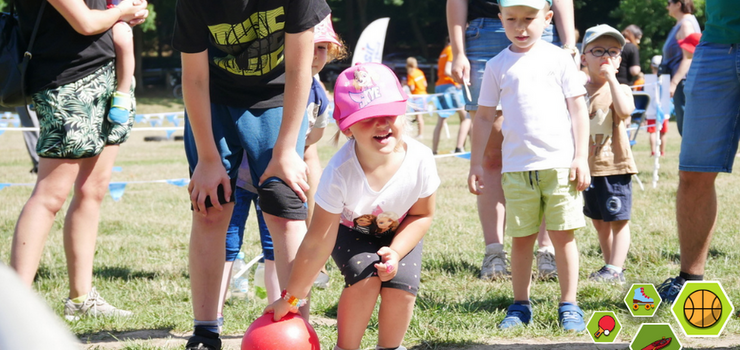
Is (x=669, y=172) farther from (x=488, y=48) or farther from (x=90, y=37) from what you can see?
(x=90, y=37)

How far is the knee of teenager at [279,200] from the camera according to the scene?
2.84 meters

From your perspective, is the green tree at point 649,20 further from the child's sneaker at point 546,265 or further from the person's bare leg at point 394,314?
the person's bare leg at point 394,314

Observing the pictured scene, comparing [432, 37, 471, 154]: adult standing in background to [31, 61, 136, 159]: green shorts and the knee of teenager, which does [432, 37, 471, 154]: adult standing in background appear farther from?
the knee of teenager

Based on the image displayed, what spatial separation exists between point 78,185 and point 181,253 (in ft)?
5.71

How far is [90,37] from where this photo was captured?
3627 millimetres

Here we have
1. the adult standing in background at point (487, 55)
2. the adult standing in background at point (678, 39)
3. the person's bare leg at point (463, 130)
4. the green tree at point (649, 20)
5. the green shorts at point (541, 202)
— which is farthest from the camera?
the green tree at point (649, 20)

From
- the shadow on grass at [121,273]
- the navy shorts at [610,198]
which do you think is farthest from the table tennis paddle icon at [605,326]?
the shadow on grass at [121,273]

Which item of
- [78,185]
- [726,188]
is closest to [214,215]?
[78,185]

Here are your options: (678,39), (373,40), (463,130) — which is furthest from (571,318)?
(373,40)

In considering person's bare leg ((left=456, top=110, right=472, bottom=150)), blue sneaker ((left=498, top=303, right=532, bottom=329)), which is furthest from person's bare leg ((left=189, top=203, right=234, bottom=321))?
person's bare leg ((left=456, top=110, right=472, bottom=150))

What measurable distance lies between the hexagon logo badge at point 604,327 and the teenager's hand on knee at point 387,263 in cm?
82

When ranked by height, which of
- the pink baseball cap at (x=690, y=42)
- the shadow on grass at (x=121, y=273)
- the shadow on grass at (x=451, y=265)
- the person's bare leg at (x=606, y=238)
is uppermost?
the pink baseball cap at (x=690, y=42)

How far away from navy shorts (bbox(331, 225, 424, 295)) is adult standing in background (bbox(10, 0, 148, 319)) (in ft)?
4.62

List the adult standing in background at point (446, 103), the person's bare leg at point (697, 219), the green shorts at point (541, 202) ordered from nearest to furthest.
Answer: the green shorts at point (541, 202) → the person's bare leg at point (697, 219) → the adult standing in background at point (446, 103)
